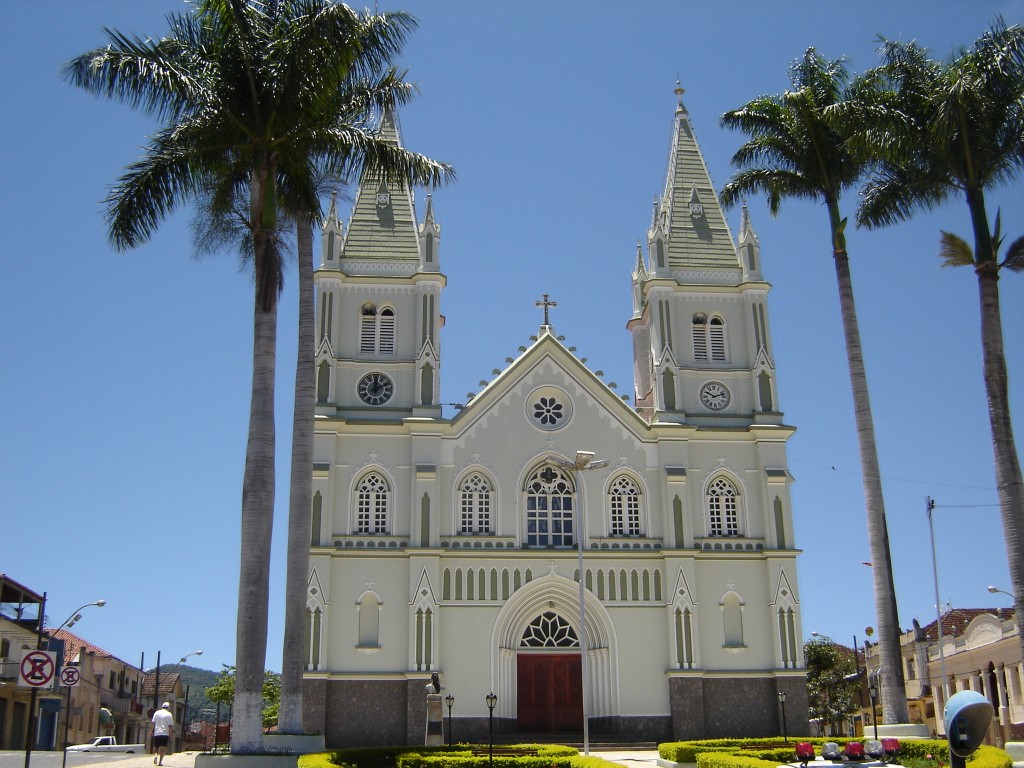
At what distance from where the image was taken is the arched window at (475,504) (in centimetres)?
4275

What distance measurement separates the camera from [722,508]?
4403 centimetres

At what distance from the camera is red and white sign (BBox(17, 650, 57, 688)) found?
18.5m

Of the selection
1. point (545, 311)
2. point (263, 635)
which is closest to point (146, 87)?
point (263, 635)

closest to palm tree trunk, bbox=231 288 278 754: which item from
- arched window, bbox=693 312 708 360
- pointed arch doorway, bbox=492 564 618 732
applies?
pointed arch doorway, bbox=492 564 618 732

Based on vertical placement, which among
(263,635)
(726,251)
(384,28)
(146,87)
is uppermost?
(726,251)

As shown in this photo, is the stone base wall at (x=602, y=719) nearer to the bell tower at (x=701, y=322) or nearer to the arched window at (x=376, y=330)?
the bell tower at (x=701, y=322)

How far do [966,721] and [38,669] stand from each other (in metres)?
14.5

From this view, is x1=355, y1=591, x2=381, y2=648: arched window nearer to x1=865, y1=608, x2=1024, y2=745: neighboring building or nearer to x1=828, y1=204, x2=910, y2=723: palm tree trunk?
x1=828, y1=204, x2=910, y2=723: palm tree trunk

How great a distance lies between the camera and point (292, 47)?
22.6 meters

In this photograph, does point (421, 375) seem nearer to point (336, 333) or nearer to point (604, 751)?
point (336, 333)

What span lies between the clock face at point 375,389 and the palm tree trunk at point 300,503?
16809 millimetres

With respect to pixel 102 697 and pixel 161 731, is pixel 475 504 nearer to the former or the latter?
pixel 161 731

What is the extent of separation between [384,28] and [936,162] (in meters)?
13.4

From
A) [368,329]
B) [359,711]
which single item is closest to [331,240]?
[368,329]
